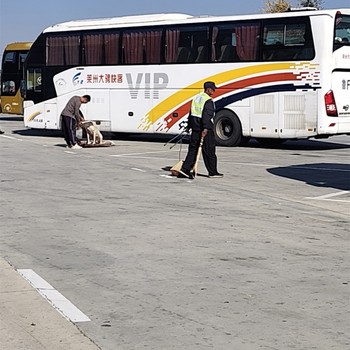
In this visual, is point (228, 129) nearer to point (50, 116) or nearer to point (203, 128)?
point (50, 116)

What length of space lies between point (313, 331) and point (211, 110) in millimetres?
9619

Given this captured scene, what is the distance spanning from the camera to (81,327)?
591 centimetres

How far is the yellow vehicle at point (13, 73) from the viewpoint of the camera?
36906mm

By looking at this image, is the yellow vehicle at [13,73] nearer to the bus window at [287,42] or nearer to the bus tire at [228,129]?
the bus tire at [228,129]

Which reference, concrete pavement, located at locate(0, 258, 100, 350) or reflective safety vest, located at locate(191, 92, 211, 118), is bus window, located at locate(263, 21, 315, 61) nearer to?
reflective safety vest, located at locate(191, 92, 211, 118)

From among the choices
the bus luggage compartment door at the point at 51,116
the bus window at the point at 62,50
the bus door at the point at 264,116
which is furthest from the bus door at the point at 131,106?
the bus door at the point at 264,116

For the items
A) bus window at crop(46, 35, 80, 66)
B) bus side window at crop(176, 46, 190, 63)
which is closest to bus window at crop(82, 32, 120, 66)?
bus window at crop(46, 35, 80, 66)

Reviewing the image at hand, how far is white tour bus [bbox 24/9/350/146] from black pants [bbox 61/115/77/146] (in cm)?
312

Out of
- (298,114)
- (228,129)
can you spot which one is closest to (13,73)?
(228,129)

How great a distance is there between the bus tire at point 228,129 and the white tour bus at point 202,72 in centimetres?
3

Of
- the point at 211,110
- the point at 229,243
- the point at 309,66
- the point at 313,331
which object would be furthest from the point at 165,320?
the point at 309,66

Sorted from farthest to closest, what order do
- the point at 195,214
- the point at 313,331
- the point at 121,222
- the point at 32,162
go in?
the point at 32,162 < the point at 195,214 < the point at 121,222 < the point at 313,331

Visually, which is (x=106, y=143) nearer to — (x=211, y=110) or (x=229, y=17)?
(x=229, y=17)

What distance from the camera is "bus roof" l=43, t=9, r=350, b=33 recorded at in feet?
71.5
